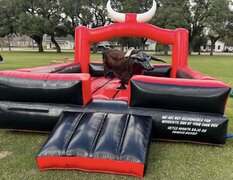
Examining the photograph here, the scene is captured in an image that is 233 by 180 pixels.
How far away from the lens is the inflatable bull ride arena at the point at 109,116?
2.70 metres

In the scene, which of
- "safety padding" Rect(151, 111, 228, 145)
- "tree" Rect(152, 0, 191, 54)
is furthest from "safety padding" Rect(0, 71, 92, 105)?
"tree" Rect(152, 0, 191, 54)

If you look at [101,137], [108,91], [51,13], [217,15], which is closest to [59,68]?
[108,91]

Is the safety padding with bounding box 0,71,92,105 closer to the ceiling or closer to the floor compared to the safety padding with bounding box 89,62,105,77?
closer to the ceiling

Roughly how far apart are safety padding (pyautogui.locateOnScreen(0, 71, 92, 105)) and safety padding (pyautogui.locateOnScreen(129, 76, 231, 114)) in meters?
0.66

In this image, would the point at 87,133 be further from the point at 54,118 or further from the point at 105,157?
the point at 54,118

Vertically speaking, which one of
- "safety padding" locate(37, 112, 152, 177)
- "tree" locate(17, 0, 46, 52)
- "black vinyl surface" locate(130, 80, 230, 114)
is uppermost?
"tree" locate(17, 0, 46, 52)

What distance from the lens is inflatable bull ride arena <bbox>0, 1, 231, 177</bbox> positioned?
8.85 ft

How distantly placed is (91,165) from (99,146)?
0.21 metres

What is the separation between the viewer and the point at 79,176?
262cm

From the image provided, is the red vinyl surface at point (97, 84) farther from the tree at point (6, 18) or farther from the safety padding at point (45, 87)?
the tree at point (6, 18)

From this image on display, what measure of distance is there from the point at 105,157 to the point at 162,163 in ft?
2.22

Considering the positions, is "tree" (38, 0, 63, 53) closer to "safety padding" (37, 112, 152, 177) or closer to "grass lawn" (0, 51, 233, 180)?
"grass lawn" (0, 51, 233, 180)

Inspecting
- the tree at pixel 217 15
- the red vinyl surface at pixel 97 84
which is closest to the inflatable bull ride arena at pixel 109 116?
the red vinyl surface at pixel 97 84

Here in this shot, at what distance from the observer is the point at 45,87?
3.42 meters
